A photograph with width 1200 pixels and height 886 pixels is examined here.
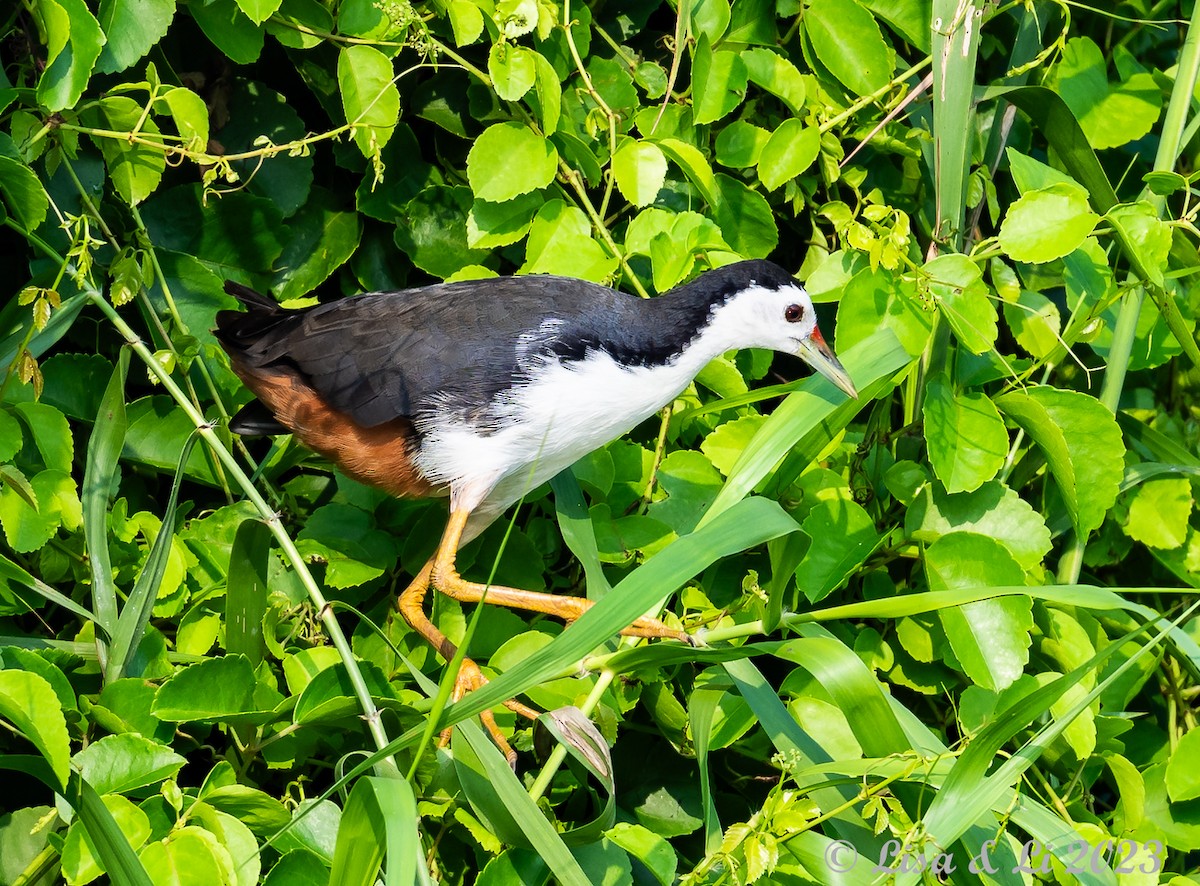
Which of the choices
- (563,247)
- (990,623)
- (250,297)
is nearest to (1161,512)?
(990,623)

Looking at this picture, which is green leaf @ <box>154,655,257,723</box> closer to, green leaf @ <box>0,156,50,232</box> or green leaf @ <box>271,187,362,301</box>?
green leaf @ <box>0,156,50,232</box>

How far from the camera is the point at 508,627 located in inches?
102

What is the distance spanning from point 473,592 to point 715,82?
1.24 metres

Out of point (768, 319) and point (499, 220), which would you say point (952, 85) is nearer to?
point (768, 319)

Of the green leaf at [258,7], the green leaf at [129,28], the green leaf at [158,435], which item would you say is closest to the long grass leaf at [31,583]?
the green leaf at [158,435]

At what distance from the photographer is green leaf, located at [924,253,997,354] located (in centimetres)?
238

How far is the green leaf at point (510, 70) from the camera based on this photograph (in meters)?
2.51

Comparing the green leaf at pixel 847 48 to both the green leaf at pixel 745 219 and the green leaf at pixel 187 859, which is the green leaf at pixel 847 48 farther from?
the green leaf at pixel 187 859

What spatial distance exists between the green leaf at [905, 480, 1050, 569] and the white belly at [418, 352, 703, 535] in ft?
1.85

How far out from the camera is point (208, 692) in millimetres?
2047

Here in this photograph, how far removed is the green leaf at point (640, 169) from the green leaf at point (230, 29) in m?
0.79

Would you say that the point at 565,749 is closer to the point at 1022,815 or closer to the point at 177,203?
the point at 1022,815

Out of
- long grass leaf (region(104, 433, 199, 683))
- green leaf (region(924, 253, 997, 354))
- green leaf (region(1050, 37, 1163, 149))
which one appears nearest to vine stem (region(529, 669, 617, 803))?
long grass leaf (region(104, 433, 199, 683))

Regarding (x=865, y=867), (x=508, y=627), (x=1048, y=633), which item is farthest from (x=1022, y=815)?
(x=508, y=627)
